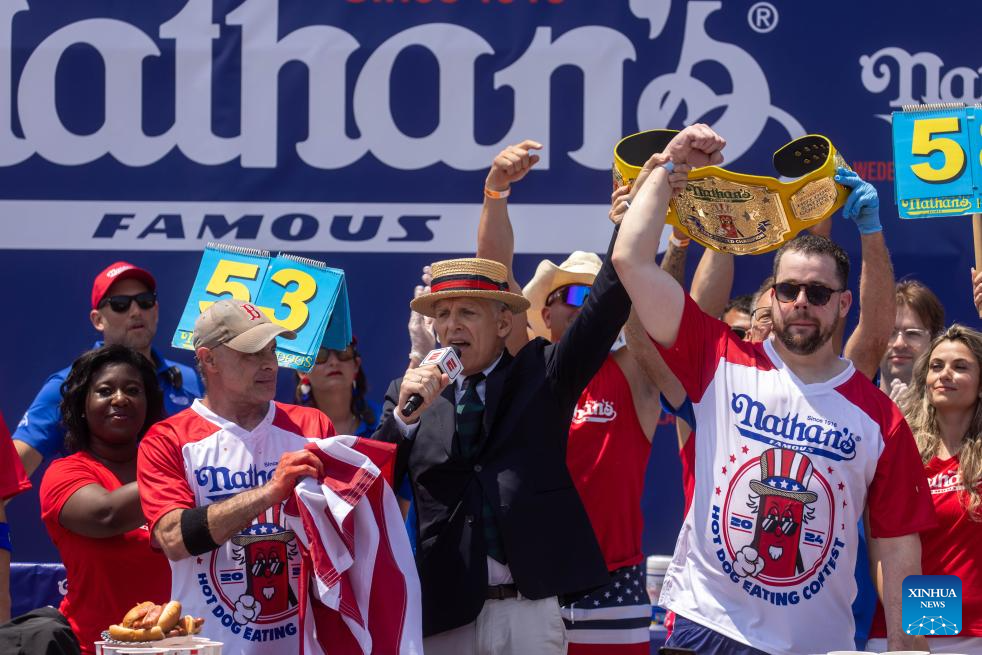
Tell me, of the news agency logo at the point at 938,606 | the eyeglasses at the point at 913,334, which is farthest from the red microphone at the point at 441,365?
the eyeglasses at the point at 913,334

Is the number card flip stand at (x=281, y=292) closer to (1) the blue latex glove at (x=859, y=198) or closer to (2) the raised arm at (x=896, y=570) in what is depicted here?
(1) the blue latex glove at (x=859, y=198)

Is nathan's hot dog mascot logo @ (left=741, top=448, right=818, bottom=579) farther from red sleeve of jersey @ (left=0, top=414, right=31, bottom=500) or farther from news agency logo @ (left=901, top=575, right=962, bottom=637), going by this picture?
red sleeve of jersey @ (left=0, top=414, right=31, bottom=500)

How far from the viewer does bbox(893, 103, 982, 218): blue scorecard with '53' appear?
4223 millimetres

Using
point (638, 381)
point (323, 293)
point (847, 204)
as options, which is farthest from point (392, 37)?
point (847, 204)

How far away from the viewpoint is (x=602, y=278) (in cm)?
358

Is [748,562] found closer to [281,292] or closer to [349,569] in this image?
[349,569]

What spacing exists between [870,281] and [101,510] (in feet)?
8.01

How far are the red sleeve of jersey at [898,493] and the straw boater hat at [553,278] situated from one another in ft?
5.58

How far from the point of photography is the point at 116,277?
5.17m

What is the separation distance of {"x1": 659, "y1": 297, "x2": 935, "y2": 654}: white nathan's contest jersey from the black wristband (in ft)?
4.21

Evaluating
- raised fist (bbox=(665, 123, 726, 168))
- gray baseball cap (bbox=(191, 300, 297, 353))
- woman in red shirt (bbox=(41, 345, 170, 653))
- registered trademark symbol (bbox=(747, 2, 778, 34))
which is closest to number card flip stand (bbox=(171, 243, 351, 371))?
woman in red shirt (bbox=(41, 345, 170, 653))

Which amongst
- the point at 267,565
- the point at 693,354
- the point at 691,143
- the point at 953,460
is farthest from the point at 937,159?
the point at 267,565

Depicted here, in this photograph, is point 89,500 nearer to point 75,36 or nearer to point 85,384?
point 85,384

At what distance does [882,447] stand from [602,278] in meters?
0.90
